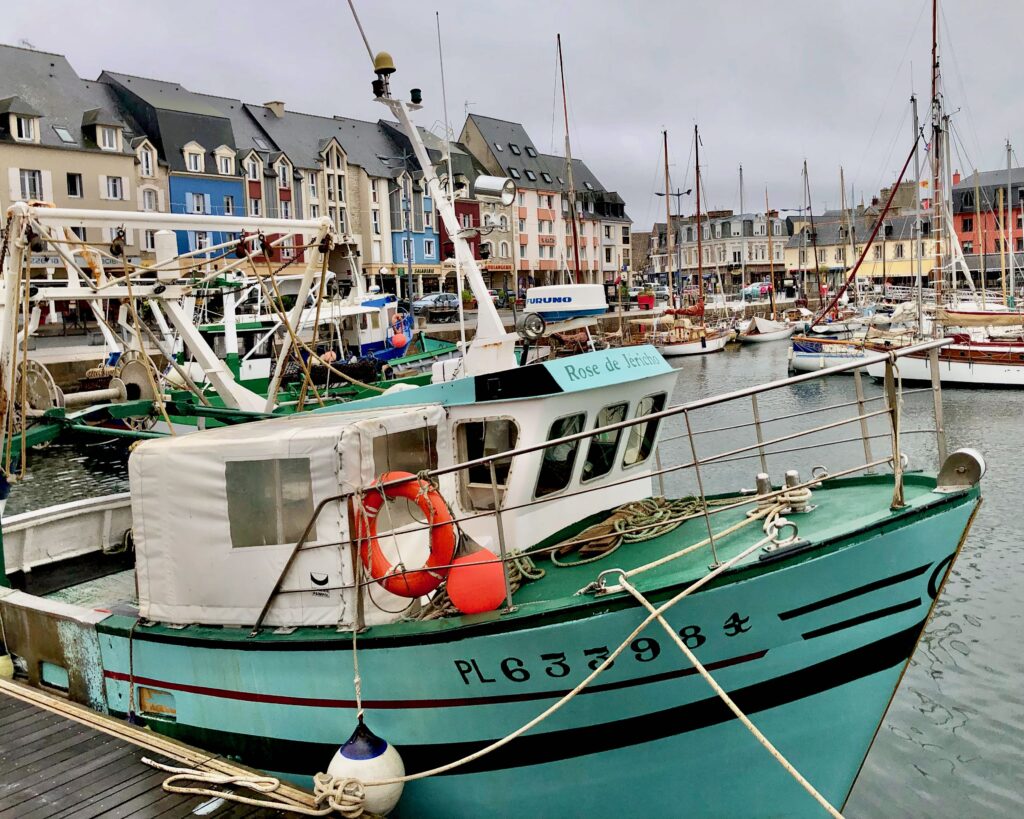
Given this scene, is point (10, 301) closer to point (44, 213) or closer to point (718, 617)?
point (44, 213)

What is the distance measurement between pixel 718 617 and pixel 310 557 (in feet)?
9.42

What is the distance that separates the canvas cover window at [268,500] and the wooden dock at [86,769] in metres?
1.82

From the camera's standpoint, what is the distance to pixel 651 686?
6023 mm

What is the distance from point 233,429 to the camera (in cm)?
735

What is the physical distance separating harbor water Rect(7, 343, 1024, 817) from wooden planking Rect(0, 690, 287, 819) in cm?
401

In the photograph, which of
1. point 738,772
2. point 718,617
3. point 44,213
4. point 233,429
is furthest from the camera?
point 44,213

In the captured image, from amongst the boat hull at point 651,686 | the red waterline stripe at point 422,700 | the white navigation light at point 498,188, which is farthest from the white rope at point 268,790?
the white navigation light at point 498,188

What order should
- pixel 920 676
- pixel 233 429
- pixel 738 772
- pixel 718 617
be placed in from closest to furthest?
pixel 718 617
pixel 738 772
pixel 233 429
pixel 920 676

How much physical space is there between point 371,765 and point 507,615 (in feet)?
4.57

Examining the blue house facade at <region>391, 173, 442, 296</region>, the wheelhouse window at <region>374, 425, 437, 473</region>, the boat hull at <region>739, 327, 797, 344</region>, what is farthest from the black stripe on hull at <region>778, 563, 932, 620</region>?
the blue house facade at <region>391, 173, 442, 296</region>

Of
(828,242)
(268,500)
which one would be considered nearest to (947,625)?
(268,500)

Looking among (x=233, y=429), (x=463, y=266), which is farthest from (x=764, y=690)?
(x=463, y=266)

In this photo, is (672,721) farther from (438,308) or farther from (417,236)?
(417,236)

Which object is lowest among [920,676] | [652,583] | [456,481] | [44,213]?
[920,676]
